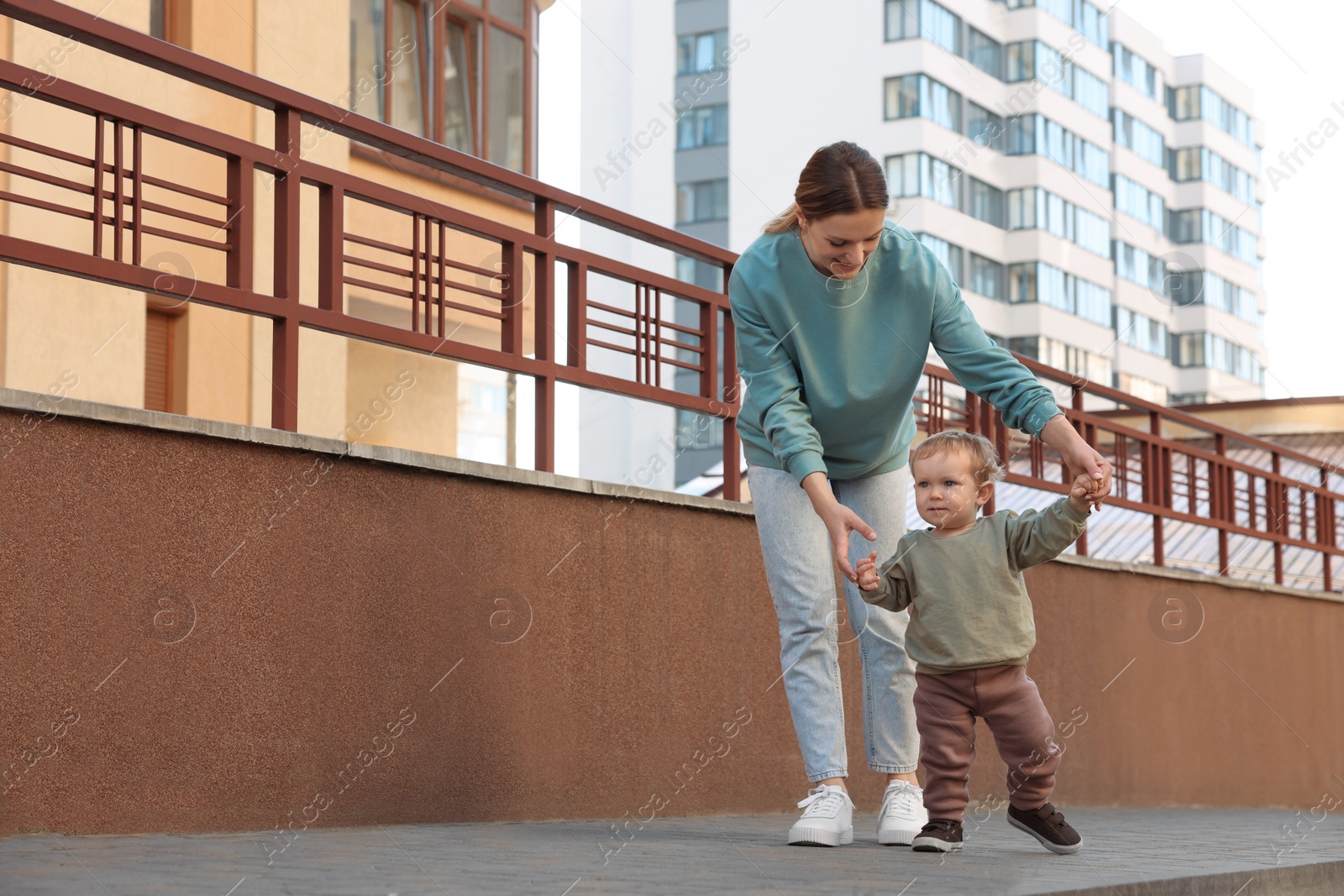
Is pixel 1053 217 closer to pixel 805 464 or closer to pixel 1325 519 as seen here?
pixel 1325 519

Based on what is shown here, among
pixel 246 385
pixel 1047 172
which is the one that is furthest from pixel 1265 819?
pixel 1047 172

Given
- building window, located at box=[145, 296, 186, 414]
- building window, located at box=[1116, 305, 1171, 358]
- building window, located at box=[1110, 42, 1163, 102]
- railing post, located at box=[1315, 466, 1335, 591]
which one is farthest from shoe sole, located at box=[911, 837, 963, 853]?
building window, located at box=[1110, 42, 1163, 102]

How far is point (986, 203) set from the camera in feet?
180

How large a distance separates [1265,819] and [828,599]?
4806 mm

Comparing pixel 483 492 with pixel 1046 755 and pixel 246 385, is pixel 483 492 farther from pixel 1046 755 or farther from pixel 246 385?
pixel 246 385

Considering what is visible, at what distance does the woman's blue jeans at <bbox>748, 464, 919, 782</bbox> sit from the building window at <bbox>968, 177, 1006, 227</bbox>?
50.9 metres

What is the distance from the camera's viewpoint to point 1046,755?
4203 mm

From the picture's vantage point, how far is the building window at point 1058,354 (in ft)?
181

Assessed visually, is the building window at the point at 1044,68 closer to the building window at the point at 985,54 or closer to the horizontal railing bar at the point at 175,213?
the building window at the point at 985,54

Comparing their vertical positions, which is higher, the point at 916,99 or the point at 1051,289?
the point at 916,99

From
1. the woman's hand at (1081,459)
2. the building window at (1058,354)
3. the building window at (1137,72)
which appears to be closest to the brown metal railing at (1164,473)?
the woman's hand at (1081,459)

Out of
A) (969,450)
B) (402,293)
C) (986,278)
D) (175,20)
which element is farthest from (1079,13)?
(969,450)

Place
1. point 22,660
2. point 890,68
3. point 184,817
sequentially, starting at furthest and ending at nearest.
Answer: point 890,68
point 184,817
point 22,660

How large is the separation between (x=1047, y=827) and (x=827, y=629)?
0.80 meters
